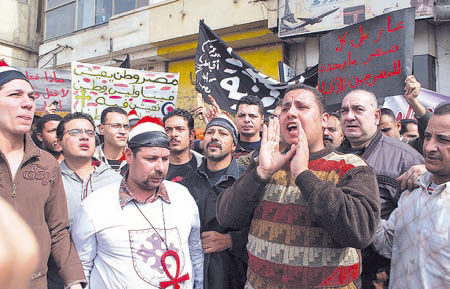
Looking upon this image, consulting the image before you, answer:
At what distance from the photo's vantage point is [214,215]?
293 centimetres

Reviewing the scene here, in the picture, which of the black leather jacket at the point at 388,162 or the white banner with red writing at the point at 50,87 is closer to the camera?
the black leather jacket at the point at 388,162

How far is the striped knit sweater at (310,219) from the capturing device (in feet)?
5.86

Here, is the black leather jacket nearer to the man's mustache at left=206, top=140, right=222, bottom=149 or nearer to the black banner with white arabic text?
the man's mustache at left=206, top=140, right=222, bottom=149

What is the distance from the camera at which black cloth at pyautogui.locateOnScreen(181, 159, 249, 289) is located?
2.79 m

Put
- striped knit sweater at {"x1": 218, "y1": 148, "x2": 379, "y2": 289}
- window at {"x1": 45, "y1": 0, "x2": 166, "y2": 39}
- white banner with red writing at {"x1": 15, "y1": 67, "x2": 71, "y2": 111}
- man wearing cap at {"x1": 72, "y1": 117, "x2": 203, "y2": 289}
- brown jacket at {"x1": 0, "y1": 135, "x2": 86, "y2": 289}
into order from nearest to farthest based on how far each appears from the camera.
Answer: striped knit sweater at {"x1": 218, "y1": 148, "x2": 379, "y2": 289}
brown jacket at {"x1": 0, "y1": 135, "x2": 86, "y2": 289}
man wearing cap at {"x1": 72, "y1": 117, "x2": 203, "y2": 289}
white banner with red writing at {"x1": 15, "y1": 67, "x2": 71, "y2": 111}
window at {"x1": 45, "y1": 0, "x2": 166, "y2": 39}

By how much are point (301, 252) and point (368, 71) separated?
2.88 meters

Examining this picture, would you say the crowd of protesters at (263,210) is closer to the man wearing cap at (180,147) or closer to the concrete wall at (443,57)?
the man wearing cap at (180,147)

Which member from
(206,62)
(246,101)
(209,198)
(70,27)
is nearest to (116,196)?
(209,198)

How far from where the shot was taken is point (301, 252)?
1.93 meters

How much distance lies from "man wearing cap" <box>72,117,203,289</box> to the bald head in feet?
4.17

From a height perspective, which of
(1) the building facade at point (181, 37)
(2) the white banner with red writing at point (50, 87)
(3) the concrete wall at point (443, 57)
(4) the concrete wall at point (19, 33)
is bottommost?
(2) the white banner with red writing at point (50, 87)

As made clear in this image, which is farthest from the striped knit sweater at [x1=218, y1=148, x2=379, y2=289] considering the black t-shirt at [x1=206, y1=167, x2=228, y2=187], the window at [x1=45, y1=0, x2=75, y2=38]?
the window at [x1=45, y1=0, x2=75, y2=38]

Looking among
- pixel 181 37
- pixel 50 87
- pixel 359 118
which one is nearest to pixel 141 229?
pixel 359 118

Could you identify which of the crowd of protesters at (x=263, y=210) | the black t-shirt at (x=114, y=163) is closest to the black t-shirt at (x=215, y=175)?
the crowd of protesters at (x=263, y=210)
